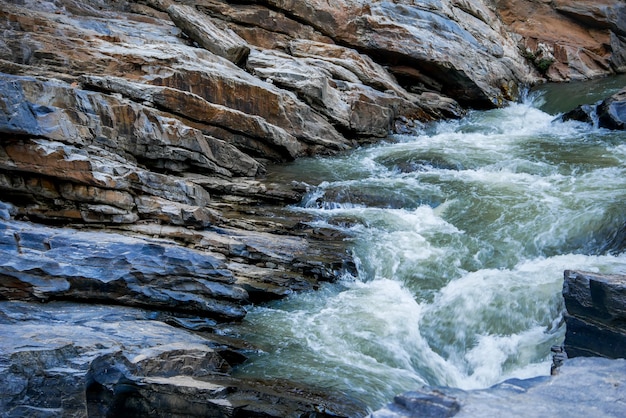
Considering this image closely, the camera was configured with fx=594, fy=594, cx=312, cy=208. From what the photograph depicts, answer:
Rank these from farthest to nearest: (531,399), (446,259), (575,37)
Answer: (575,37) → (446,259) → (531,399)

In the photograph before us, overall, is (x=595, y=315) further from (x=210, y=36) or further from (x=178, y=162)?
(x=210, y=36)

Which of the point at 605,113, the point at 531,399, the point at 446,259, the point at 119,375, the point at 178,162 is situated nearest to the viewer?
the point at 531,399

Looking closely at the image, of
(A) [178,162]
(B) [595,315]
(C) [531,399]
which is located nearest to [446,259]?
(B) [595,315]

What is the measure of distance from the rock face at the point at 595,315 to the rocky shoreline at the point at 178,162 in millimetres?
2122

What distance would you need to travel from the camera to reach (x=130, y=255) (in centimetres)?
756

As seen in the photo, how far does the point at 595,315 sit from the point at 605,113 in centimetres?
1300

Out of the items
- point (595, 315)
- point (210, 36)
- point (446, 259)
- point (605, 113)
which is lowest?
point (446, 259)

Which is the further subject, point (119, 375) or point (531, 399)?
point (119, 375)

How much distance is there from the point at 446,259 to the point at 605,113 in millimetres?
9614

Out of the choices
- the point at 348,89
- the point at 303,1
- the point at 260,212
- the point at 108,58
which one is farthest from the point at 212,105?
the point at 303,1

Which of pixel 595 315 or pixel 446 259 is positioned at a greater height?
pixel 595 315

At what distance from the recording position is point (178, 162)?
1178cm

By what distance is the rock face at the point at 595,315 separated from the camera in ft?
16.4

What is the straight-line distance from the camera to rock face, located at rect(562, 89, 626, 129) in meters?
16.0
